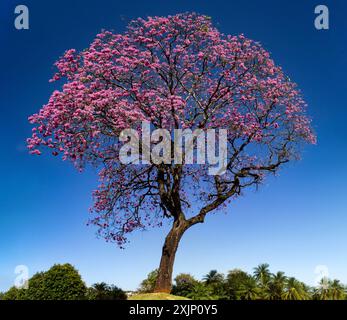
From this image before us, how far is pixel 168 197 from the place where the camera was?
22.8m

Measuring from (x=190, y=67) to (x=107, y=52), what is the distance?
3.99m

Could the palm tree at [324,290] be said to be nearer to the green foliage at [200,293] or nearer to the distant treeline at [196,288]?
the distant treeline at [196,288]

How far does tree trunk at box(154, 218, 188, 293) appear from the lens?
70.5ft

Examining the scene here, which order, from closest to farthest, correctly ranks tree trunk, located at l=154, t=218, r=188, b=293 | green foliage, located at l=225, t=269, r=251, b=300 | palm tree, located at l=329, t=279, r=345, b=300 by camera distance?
tree trunk, located at l=154, t=218, r=188, b=293
green foliage, located at l=225, t=269, r=251, b=300
palm tree, located at l=329, t=279, r=345, b=300

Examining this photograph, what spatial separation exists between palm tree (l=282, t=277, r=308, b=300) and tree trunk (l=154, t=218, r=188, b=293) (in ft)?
201

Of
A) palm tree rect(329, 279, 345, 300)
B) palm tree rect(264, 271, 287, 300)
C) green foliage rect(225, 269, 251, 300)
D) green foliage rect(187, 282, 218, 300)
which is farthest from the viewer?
palm tree rect(329, 279, 345, 300)

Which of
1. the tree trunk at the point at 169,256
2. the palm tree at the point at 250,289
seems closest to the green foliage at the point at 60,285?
the tree trunk at the point at 169,256

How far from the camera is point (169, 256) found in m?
21.8

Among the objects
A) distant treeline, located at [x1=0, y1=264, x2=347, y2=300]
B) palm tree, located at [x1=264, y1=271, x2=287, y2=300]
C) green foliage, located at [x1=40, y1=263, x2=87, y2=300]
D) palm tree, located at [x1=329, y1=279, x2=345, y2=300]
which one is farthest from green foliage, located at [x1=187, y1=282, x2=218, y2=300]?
palm tree, located at [x1=329, y1=279, x2=345, y2=300]

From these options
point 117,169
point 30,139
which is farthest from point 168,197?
point 30,139

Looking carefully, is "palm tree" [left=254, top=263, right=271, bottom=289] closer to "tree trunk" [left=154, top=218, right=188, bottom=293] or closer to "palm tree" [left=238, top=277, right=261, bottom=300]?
"palm tree" [left=238, top=277, right=261, bottom=300]

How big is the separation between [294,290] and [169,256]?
64.4 m

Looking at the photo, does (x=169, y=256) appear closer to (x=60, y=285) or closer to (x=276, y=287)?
(x=60, y=285)
